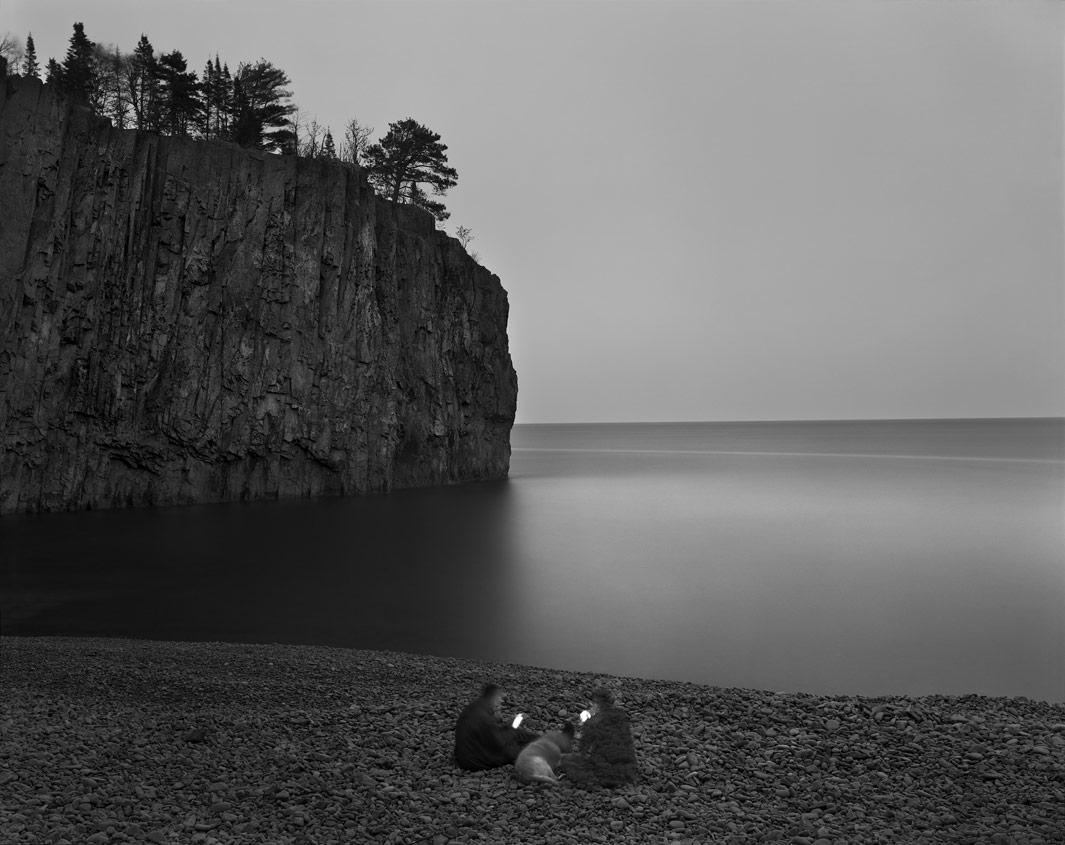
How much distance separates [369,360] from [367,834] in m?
37.2

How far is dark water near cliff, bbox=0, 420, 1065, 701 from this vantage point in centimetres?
1698

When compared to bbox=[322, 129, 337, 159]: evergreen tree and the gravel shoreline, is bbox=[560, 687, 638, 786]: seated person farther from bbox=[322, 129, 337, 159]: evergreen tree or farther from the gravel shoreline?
bbox=[322, 129, 337, 159]: evergreen tree

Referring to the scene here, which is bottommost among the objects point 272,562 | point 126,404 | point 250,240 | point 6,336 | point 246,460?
point 272,562

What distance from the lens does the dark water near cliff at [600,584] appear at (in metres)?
17.0

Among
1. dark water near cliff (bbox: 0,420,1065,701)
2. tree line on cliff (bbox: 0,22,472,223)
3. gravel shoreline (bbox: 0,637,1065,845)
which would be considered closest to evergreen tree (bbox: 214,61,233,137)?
tree line on cliff (bbox: 0,22,472,223)

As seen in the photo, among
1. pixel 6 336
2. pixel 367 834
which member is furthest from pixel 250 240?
pixel 367 834

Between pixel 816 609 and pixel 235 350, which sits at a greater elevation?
pixel 235 350

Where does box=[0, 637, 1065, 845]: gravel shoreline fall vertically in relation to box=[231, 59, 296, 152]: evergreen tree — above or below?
below

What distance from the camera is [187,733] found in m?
8.84

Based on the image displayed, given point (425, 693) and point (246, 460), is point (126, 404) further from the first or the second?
point (425, 693)

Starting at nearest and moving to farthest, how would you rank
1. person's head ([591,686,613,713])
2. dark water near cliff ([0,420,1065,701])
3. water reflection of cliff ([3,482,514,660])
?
person's head ([591,686,613,713])
dark water near cliff ([0,420,1065,701])
water reflection of cliff ([3,482,514,660])

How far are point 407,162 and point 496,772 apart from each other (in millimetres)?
53663

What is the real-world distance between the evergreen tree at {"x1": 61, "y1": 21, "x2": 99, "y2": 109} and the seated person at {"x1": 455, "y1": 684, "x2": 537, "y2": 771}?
47966mm

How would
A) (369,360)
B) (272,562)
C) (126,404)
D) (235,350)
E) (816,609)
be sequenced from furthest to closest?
(369,360), (235,350), (126,404), (272,562), (816,609)
